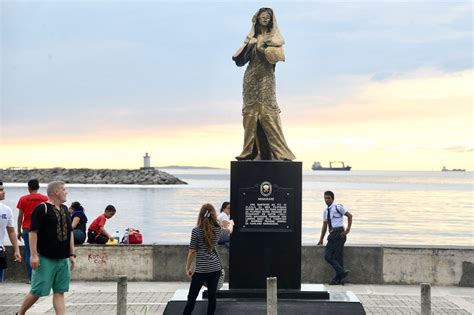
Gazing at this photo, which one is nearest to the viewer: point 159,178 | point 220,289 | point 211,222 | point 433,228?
point 211,222

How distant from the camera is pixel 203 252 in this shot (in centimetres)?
1021

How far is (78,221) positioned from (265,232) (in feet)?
14.7

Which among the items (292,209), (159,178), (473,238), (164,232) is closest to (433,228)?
(473,238)

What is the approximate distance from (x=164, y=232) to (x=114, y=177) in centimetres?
9190

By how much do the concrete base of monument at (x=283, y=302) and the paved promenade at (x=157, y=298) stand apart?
59cm

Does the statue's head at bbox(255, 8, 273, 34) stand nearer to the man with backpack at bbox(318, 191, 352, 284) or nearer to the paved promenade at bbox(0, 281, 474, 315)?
the man with backpack at bbox(318, 191, 352, 284)

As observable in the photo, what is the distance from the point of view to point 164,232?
44.4m

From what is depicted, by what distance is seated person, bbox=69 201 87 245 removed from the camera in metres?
15.2

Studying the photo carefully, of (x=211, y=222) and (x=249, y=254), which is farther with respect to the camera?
(x=249, y=254)

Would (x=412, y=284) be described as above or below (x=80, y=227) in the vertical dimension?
below

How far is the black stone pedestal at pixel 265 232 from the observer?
12391 mm

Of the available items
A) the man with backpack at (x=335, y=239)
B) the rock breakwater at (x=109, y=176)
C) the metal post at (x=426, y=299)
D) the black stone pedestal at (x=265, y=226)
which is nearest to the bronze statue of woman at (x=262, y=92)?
the black stone pedestal at (x=265, y=226)

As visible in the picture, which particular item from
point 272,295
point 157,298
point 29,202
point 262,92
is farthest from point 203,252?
point 29,202

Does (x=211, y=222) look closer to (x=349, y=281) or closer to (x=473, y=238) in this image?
(x=349, y=281)
